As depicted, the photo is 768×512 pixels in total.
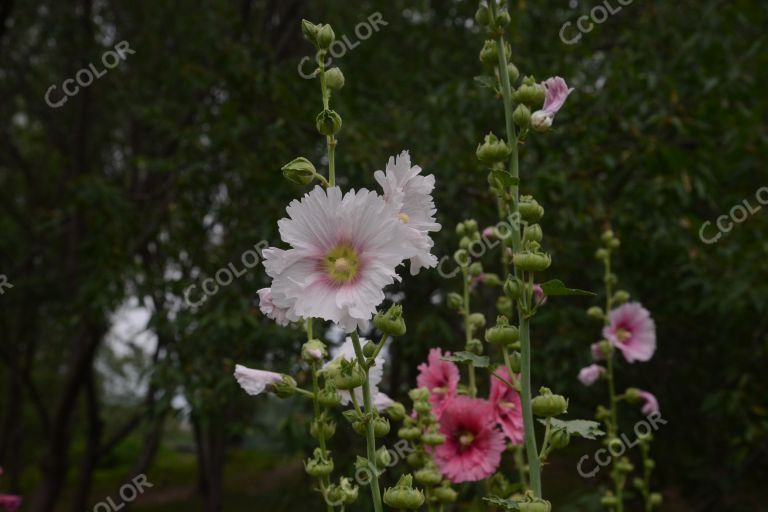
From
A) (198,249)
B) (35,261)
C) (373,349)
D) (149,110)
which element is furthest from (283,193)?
(35,261)

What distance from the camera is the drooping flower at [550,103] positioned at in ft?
3.34

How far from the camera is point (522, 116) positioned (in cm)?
101

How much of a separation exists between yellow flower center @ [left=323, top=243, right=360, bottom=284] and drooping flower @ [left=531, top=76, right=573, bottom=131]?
313mm

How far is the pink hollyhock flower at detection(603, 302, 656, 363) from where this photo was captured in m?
1.92

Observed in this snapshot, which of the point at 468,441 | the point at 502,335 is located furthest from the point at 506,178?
the point at 468,441

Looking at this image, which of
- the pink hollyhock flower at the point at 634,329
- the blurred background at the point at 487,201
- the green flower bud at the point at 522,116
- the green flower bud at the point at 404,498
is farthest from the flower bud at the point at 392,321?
the blurred background at the point at 487,201

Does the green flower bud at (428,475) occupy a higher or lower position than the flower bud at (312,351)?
lower

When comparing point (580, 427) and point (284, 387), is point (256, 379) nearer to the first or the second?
point (284, 387)

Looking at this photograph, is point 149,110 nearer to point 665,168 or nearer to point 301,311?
point 665,168

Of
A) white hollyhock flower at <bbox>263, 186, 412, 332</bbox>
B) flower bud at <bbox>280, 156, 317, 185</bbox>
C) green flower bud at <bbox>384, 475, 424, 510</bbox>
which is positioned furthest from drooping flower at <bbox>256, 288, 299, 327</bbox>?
green flower bud at <bbox>384, 475, 424, 510</bbox>

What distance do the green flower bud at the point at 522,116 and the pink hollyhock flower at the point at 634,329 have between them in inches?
40.1

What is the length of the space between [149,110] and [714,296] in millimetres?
2988

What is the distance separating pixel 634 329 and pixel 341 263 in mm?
1274

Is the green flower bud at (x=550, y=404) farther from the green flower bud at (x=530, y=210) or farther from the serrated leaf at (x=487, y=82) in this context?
the serrated leaf at (x=487, y=82)
